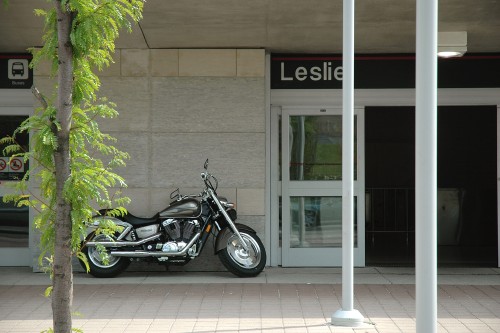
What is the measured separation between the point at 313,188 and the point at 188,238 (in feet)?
6.64

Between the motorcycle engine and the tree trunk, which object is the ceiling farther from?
the tree trunk

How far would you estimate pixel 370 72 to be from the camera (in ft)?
35.4

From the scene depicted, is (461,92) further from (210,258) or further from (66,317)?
(66,317)

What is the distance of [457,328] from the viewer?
6711mm

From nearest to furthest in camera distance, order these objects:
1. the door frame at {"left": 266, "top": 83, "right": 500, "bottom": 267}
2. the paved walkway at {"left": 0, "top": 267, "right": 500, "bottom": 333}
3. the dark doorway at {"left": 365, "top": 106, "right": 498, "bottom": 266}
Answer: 1. the paved walkway at {"left": 0, "top": 267, "right": 500, "bottom": 333}
2. the door frame at {"left": 266, "top": 83, "right": 500, "bottom": 267}
3. the dark doorway at {"left": 365, "top": 106, "right": 498, "bottom": 266}

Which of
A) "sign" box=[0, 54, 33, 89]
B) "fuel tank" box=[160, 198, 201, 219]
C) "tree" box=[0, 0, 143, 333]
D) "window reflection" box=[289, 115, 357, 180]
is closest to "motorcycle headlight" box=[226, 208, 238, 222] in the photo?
"fuel tank" box=[160, 198, 201, 219]

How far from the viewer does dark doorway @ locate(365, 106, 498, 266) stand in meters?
16.5

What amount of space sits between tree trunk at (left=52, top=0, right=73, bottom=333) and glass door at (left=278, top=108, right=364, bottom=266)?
6.42m

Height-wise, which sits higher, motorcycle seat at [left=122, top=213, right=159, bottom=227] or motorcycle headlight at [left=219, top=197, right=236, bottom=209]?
motorcycle headlight at [left=219, top=197, right=236, bottom=209]

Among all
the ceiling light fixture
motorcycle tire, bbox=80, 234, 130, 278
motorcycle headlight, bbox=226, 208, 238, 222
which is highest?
the ceiling light fixture

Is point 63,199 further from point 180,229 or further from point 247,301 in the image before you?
point 180,229

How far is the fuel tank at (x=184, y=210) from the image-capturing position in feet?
31.5

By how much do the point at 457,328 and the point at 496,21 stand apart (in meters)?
3.95

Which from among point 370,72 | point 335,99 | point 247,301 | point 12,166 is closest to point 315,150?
point 335,99
